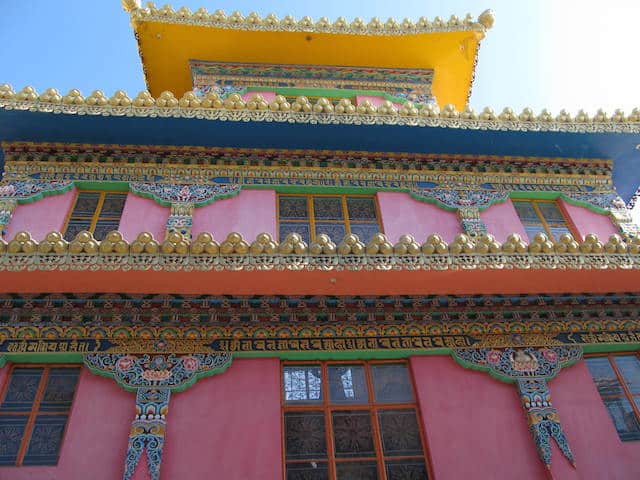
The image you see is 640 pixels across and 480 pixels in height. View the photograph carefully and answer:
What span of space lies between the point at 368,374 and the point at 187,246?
2.52 m

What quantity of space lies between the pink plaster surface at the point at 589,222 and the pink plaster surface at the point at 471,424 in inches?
141

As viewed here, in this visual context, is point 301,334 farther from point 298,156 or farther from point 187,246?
point 298,156

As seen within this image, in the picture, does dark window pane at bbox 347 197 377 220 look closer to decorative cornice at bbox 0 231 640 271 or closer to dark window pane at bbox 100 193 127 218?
decorative cornice at bbox 0 231 640 271

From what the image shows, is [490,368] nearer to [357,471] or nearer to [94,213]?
[357,471]

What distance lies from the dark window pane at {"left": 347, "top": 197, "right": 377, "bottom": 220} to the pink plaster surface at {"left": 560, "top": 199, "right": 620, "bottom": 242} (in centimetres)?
314

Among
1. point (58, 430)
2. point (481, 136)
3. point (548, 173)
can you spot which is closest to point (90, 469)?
point (58, 430)

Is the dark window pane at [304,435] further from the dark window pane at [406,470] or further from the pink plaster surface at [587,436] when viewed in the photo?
the pink plaster surface at [587,436]

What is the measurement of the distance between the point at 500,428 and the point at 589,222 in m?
4.35

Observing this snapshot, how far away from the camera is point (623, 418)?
657 centimetres

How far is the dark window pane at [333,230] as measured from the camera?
27.8 ft

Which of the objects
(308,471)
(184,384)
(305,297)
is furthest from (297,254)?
(308,471)

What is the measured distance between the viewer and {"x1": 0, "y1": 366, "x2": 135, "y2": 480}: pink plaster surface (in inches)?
220

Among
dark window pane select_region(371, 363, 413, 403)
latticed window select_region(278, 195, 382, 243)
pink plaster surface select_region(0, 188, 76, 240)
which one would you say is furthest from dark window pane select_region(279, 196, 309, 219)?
pink plaster surface select_region(0, 188, 76, 240)

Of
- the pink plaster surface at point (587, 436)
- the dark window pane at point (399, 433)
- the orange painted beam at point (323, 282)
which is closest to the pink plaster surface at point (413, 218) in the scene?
the orange painted beam at point (323, 282)
